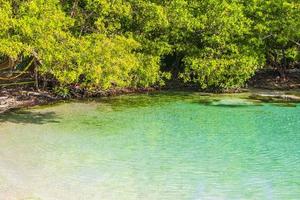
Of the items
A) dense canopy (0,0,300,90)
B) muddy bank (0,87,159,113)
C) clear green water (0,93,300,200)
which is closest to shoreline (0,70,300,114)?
muddy bank (0,87,159,113)

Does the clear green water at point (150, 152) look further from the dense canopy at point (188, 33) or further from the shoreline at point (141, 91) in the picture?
the dense canopy at point (188, 33)

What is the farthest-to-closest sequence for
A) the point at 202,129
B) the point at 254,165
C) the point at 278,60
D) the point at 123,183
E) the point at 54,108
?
the point at 278,60 < the point at 54,108 < the point at 202,129 < the point at 254,165 < the point at 123,183

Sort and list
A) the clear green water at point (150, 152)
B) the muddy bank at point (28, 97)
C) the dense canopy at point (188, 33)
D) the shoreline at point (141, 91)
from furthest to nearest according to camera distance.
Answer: the dense canopy at point (188, 33)
the shoreline at point (141, 91)
the muddy bank at point (28, 97)
the clear green water at point (150, 152)

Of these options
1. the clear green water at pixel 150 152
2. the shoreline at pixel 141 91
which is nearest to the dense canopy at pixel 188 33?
the shoreline at pixel 141 91

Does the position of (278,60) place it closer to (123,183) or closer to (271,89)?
(271,89)

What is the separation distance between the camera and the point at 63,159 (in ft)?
44.9

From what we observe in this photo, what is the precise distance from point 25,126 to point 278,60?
2042 cm

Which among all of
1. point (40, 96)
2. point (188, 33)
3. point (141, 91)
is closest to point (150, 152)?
point (40, 96)

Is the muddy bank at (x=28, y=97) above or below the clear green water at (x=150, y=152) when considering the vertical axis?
above

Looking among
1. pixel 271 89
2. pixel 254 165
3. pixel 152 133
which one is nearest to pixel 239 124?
pixel 152 133

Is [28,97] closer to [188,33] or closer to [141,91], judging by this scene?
[141,91]

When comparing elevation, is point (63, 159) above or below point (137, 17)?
below

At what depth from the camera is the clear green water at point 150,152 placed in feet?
36.9

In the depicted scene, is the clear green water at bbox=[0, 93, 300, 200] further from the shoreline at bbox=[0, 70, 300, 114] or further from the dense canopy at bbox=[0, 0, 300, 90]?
the dense canopy at bbox=[0, 0, 300, 90]
